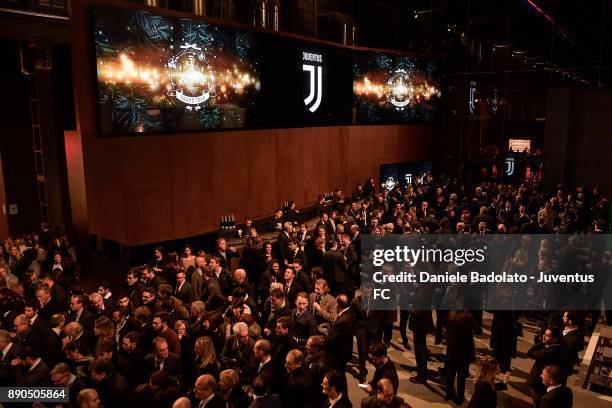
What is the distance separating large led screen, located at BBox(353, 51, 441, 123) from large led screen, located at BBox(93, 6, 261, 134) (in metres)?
5.48

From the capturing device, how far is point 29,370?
464cm

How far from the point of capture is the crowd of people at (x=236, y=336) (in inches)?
171

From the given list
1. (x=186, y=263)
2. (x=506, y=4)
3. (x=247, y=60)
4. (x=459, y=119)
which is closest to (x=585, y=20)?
(x=506, y=4)

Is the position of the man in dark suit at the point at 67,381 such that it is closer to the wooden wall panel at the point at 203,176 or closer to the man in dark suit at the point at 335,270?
the man in dark suit at the point at 335,270

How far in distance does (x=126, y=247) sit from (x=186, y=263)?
1891 mm

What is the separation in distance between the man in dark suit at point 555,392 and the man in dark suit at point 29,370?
4.54 meters

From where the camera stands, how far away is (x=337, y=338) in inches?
229

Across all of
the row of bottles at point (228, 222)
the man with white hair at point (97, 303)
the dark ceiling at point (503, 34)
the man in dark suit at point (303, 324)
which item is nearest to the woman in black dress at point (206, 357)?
the man in dark suit at point (303, 324)

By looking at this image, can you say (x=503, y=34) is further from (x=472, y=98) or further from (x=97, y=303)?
(x=97, y=303)

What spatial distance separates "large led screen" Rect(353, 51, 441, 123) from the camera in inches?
658

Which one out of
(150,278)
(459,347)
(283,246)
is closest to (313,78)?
(283,246)

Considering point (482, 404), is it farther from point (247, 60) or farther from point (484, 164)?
point (484, 164)

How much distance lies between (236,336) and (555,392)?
3.05 m

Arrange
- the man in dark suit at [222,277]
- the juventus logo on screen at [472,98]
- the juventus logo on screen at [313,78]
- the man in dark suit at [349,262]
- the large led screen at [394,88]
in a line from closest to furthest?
the man in dark suit at [222,277] < the man in dark suit at [349,262] < the juventus logo on screen at [313,78] < the large led screen at [394,88] < the juventus logo on screen at [472,98]
